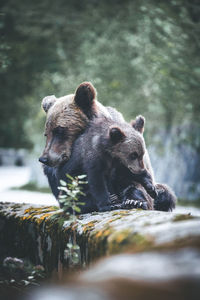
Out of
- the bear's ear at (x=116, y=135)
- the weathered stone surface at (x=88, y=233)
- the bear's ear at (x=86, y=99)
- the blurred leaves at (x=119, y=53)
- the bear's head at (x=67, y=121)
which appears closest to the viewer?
the weathered stone surface at (x=88, y=233)

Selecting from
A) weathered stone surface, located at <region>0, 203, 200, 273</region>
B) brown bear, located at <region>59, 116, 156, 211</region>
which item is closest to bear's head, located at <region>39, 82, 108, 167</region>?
brown bear, located at <region>59, 116, 156, 211</region>

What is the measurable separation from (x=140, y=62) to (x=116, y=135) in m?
11.2

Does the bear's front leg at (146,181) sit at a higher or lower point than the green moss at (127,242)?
lower

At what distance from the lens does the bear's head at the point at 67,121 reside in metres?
3.36

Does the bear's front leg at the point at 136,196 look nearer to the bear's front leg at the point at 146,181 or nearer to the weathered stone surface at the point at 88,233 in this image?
the bear's front leg at the point at 146,181

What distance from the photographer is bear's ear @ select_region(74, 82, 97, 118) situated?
136 inches

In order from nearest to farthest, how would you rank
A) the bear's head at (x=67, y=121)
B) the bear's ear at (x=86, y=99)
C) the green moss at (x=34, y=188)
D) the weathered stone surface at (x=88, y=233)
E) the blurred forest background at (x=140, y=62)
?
the weathered stone surface at (x=88, y=233)
the bear's head at (x=67, y=121)
the bear's ear at (x=86, y=99)
the blurred forest background at (x=140, y=62)
the green moss at (x=34, y=188)

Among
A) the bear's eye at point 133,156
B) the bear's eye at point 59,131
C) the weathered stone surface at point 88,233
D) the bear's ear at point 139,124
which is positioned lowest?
the weathered stone surface at point 88,233

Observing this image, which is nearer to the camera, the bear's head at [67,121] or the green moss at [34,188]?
the bear's head at [67,121]

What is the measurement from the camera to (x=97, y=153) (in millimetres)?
3264

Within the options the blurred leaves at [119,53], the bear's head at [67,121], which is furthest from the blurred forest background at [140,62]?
the bear's head at [67,121]

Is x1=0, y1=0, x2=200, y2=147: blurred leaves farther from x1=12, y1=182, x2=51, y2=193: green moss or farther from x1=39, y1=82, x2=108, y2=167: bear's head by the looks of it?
x1=39, y1=82, x2=108, y2=167: bear's head

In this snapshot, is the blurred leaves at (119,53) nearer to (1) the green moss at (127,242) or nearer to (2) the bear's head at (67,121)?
(2) the bear's head at (67,121)

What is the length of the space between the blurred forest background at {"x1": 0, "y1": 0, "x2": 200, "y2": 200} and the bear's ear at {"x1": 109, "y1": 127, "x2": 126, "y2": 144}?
2559 millimetres
